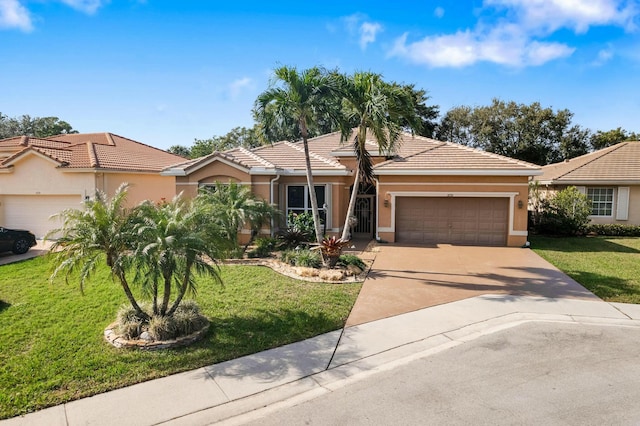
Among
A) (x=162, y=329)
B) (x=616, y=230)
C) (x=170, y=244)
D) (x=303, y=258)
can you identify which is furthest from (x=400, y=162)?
(x=162, y=329)

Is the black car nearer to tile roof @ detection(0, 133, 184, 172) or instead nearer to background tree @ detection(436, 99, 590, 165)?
tile roof @ detection(0, 133, 184, 172)

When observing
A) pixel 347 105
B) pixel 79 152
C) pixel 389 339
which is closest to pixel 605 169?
pixel 347 105

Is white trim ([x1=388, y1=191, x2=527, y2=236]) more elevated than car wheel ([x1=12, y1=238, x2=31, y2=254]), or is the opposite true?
white trim ([x1=388, y1=191, x2=527, y2=236])

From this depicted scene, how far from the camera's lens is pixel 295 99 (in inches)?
471

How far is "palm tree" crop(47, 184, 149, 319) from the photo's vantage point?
676 cm

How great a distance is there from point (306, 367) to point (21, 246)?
14.7 m

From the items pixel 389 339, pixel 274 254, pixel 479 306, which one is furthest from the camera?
pixel 274 254

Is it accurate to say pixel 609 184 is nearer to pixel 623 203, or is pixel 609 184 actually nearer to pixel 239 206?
pixel 623 203

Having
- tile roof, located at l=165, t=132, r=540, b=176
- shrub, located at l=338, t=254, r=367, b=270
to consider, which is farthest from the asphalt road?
tile roof, located at l=165, t=132, r=540, b=176

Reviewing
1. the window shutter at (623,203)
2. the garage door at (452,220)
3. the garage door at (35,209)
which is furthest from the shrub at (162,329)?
the window shutter at (623,203)

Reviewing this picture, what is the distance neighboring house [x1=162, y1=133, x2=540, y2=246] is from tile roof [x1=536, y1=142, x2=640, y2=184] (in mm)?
7958

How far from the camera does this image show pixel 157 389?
5566mm

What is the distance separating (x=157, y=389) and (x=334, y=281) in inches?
248

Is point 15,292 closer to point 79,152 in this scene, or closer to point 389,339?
point 389,339
